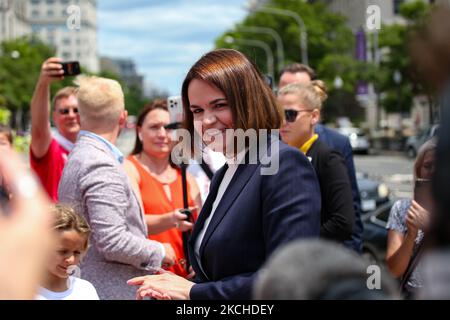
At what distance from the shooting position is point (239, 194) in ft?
6.97

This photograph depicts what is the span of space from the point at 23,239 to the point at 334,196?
2.89 meters

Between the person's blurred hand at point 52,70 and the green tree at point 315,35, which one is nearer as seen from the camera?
the person's blurred hand at point 52,70

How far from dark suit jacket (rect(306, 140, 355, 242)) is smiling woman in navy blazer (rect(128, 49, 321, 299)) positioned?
1331 mm

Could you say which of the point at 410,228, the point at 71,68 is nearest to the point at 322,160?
the point at 410,228

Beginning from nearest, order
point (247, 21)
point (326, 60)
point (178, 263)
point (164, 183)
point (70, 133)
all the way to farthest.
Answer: point (178, 263), point (164, 183), point (70, 133), point (326, 60), point (247, 21)

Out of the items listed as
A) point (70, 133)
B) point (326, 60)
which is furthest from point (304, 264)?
point (326, 60)

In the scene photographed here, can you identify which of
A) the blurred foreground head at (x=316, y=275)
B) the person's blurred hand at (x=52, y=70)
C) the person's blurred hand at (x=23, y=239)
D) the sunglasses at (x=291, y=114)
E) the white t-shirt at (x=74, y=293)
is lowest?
the white t-shirt at (x=74, y=293)

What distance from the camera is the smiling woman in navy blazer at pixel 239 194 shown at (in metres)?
1.98

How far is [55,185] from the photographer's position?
4453 mm

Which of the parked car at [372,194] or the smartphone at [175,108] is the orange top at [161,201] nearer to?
the smartphone at [175,108]

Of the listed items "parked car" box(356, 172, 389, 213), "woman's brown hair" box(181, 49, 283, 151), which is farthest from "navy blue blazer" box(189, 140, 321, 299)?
"parked car" box(356, 172, 389, 213)

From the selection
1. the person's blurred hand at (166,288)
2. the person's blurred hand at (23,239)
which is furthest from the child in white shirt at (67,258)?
the person's blurred hand at (23,239)

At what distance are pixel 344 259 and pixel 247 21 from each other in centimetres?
7007
